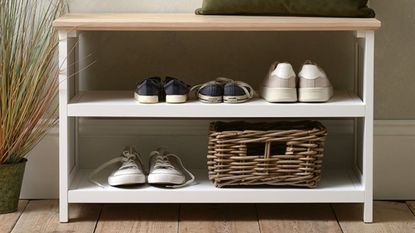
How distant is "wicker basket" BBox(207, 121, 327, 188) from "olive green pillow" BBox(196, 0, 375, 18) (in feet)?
1.12

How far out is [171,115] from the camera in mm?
2475

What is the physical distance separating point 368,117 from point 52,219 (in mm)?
976

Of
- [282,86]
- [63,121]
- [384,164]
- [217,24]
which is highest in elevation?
[217,24]

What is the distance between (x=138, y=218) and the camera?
8.54 ft

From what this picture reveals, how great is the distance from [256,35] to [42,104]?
726 millimetres

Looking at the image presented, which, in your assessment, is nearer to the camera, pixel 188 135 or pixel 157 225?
pixel 157 225

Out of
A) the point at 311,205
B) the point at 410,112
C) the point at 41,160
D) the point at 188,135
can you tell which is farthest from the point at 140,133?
the point at 410,112

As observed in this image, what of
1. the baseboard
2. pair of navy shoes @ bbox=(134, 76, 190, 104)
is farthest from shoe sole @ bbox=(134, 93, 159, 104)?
the baseboard

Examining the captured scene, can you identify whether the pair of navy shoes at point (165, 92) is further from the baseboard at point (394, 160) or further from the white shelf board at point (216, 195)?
the baseboard at point (394, 160)

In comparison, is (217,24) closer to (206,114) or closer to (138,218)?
(206,114)

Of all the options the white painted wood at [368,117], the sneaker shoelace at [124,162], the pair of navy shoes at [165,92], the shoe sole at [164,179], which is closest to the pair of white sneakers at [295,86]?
the white painted wood at [368,117]

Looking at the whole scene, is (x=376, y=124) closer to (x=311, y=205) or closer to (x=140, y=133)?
(x=311, y=205)

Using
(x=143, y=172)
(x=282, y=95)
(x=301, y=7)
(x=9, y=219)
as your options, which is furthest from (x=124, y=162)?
(x=301, y=7)

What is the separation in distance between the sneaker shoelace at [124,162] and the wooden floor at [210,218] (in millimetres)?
106
